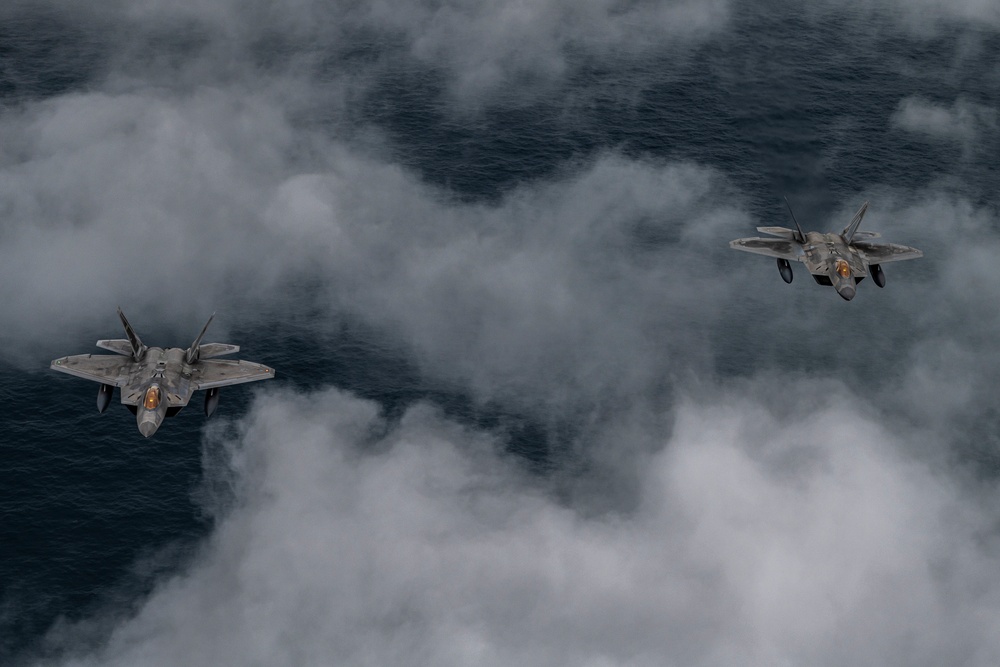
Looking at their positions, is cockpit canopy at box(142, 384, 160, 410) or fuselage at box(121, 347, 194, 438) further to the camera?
cockpit canopy at box(142, 384, 160, 410)

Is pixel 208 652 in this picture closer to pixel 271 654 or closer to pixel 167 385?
pixel 271 654

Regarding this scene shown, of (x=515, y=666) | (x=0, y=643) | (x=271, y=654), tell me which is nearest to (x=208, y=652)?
(x=271, y=654)

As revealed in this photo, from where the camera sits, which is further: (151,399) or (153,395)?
(153,395)

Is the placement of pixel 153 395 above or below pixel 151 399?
above

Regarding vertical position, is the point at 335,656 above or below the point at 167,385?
below

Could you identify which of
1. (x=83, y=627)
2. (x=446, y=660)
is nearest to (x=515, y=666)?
(x=446, y=660)

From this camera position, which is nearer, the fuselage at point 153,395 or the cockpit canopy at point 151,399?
the fuselage at point 153,395
